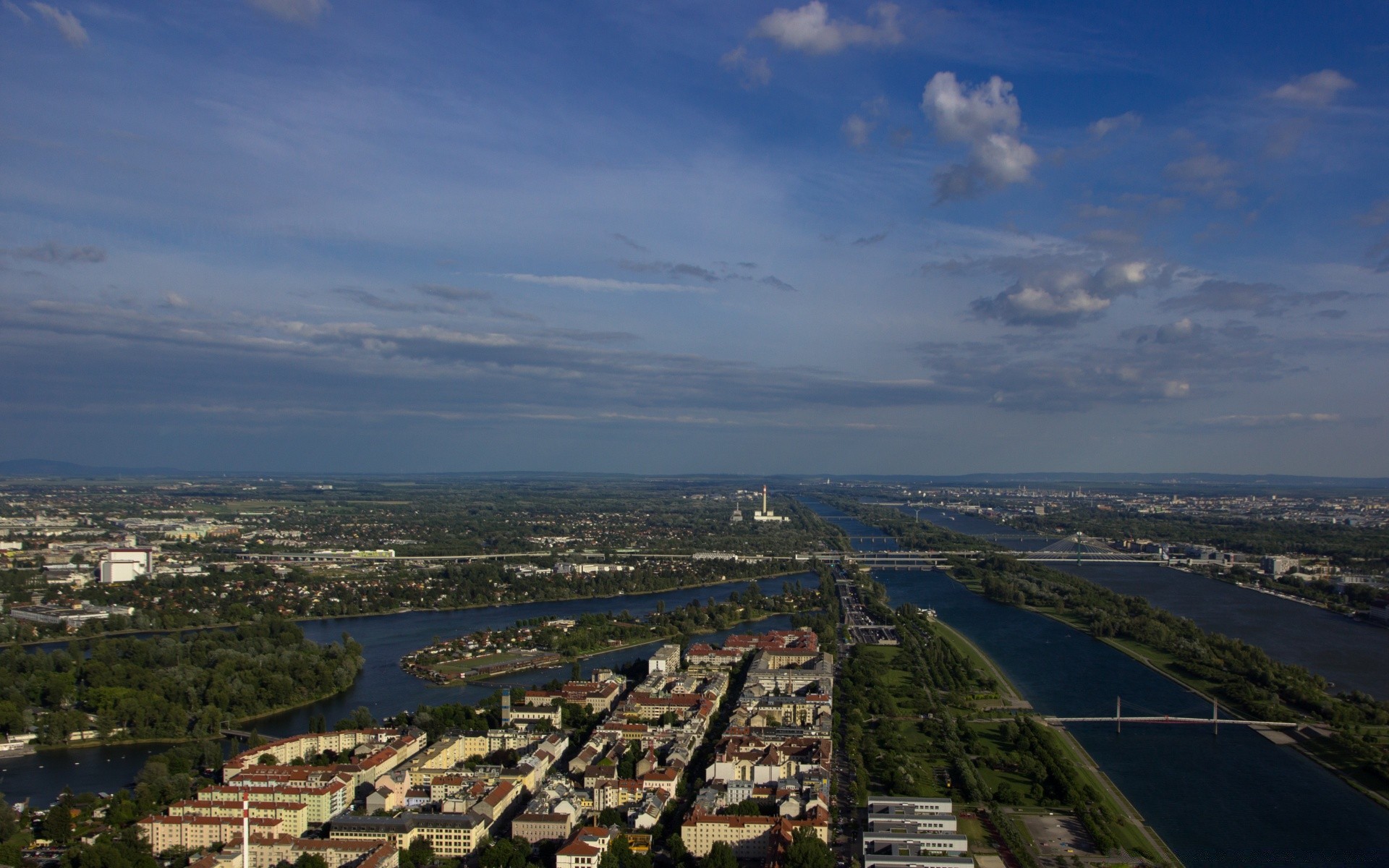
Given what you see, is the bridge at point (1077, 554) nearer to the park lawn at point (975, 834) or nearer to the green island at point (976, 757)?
the green island at point (976, 757)

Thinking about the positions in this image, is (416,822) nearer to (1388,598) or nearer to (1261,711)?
(1261,711)

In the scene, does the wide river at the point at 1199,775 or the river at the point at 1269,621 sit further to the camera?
the river at the point at 1269,621

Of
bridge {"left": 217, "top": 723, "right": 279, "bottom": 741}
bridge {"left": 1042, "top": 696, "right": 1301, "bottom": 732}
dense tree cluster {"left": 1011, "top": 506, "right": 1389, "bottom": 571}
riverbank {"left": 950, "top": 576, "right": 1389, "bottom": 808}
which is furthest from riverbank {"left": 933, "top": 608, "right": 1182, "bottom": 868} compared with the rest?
dense tree cluster {"left": 1011, "top": 506, "right": 1389, "bottom": 571}

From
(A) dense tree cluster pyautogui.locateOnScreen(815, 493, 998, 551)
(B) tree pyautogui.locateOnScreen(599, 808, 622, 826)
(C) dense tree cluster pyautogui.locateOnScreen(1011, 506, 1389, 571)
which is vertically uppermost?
(C) dense tree cluster pyautogui.locateOnScreen(1011, 506, 1389, 571)

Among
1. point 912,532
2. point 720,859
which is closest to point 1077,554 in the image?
point 912,532

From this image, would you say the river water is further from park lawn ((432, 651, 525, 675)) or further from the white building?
the white building

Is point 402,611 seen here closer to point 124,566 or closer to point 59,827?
point 124,566

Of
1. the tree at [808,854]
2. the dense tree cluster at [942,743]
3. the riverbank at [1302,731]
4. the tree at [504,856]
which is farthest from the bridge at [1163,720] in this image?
the tree at [504,856]
